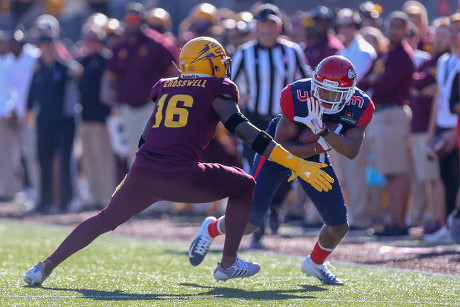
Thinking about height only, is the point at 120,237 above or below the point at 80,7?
below

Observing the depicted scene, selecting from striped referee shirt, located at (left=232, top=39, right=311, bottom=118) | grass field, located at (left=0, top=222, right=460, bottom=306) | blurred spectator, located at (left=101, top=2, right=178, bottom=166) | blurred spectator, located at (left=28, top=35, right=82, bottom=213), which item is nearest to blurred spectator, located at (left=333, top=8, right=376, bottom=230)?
striped referee shirt, located at (left=232, top=39, right=311, bottom=118)

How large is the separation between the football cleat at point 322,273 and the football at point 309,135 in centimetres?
80

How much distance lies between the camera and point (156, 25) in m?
12.9

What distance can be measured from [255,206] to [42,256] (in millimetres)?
2143

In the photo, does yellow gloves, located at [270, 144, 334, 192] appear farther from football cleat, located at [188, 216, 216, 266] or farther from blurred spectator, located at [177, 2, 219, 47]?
blurred spectator, located at [177, 2, 219, 47]

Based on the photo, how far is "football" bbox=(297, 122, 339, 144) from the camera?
255 inches

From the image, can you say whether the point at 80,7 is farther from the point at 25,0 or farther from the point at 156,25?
the point at 156,25

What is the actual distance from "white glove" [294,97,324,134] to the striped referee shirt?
10.8 ft

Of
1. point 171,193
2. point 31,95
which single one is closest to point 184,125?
point 171,193

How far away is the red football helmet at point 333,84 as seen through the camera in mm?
6363

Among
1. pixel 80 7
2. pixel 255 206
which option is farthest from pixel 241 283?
pixel 80 7

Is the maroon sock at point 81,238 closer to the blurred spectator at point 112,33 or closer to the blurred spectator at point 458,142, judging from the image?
the blurred spectator at point 458,142

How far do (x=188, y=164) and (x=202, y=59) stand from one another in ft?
2.19

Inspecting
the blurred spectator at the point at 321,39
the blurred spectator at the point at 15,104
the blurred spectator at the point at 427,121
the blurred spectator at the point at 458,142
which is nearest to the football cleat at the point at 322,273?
the blurred spectator at the point at 458,142
